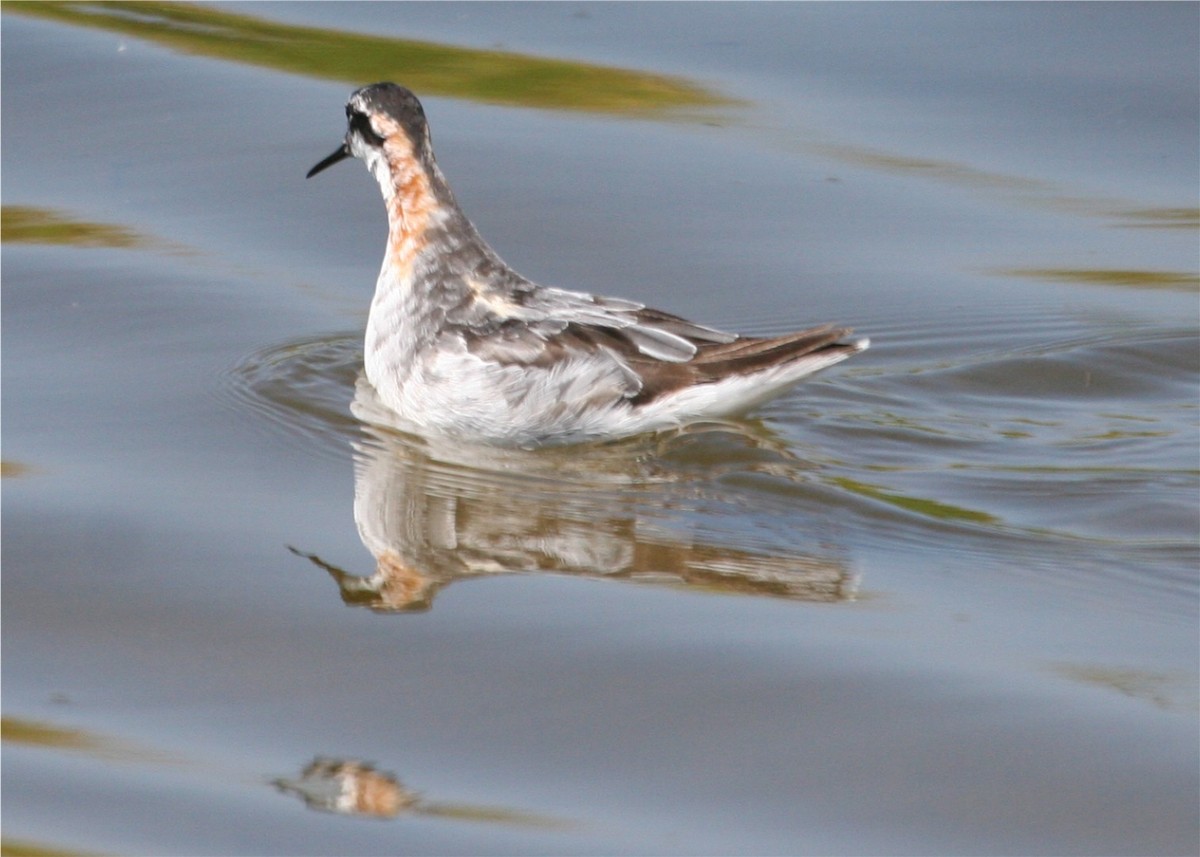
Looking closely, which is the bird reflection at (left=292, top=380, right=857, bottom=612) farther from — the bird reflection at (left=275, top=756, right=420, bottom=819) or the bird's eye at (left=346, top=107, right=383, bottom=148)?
the bird's eye at (left=346, top=107, right=383, bottom=148)

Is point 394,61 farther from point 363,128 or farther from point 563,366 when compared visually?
point 563,366

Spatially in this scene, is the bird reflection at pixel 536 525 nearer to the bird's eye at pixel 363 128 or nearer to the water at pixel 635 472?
the water at pixel 635 472

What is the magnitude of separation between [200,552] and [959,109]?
270 inches

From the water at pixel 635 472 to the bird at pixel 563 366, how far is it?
16 centimetres

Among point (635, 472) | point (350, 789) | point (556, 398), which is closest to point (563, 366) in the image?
point (556, 398)

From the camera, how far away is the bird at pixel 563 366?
8.19m

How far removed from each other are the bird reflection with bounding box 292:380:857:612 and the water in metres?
0.03

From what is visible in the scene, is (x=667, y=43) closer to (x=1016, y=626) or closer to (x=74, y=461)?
(x=74, y=461)

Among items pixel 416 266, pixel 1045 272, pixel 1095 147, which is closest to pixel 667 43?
pixel 1095 147

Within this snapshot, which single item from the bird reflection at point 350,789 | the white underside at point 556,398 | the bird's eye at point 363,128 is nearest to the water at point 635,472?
the bird reflection at point 350,789

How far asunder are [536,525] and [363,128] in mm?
2781

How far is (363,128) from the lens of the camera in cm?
924

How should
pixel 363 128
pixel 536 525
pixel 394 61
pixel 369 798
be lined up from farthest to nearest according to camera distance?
1. pixel 394 61
2. pixel 363 128
3. pixel 536 525
4. pixel 369 798

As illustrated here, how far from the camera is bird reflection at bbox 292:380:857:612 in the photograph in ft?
22.6
